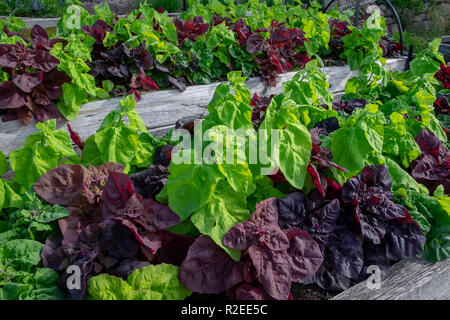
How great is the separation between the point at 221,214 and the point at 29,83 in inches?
51.8

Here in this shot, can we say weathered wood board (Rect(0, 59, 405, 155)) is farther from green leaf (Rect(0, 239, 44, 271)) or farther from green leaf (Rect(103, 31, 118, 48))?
green leaf (Rect(0, 239, 44, 271))

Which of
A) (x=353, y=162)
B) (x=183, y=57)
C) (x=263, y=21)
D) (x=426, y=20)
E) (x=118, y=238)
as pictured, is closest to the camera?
(x=118, y=238)

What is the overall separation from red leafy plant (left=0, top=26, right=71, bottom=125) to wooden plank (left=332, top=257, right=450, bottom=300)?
1.69 m

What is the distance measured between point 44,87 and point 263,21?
5.61 ft

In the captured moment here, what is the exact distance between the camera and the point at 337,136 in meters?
1.46

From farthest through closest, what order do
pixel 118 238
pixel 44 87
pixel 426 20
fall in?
pixel 426 20 < pixel 44 87 < pixel 118 238

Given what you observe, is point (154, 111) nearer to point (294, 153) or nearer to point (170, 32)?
point (170, 32)

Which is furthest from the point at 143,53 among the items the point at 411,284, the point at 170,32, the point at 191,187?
the point at 411,284

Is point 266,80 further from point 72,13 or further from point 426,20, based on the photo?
point 426,20

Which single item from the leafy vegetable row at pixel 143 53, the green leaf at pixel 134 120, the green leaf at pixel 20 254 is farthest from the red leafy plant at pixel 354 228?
the leafy vegetable row at pixel 143 53

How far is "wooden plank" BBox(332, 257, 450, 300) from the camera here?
Answer: 1.21 meters

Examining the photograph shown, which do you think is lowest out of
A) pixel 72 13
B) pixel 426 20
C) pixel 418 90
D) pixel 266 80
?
pixel 426 20

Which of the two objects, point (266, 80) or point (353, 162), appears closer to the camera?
point (353, 162)

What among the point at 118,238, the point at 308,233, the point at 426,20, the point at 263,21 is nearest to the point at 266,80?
the point at 263,21
